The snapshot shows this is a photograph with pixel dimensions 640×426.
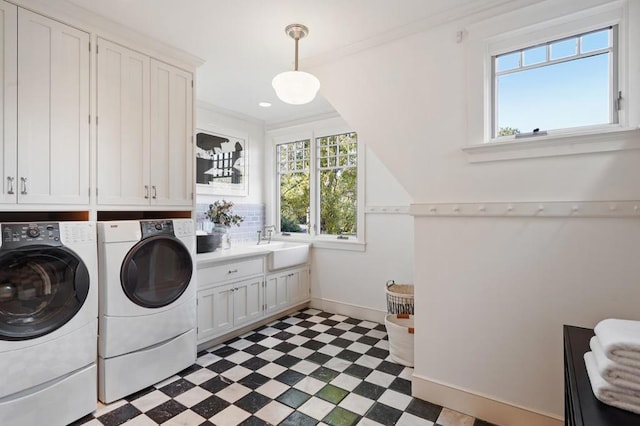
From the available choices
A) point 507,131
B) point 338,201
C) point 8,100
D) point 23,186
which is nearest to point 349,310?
point 338,201

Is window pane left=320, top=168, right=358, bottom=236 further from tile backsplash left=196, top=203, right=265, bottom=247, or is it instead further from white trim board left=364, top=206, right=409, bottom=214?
tile backsplash left=196, top=203, right=265, bottom=247

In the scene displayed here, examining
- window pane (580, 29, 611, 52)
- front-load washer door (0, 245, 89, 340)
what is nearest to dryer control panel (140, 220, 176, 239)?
front-load washer door (0, 245, 89, 340)

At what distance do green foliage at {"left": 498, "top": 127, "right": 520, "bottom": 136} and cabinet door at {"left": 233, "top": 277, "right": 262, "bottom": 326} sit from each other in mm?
2531

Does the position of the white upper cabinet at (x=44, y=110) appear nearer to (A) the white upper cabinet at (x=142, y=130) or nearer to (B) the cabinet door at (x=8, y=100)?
(B) the cabinet door at (x=8, y=100)

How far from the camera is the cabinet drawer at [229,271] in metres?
2.81

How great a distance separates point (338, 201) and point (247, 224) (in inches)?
49.5

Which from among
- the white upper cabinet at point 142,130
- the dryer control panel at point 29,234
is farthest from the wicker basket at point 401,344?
the dryer control panel at point 29,234

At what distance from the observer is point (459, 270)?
6.69 feet

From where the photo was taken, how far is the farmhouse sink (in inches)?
137

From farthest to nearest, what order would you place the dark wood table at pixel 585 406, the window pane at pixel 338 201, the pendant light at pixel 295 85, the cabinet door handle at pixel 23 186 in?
the window pane at pixel 338 201 < the pendant light at pixel 295 85 < the cabinet door handle at pixel 23 186 < the dark wood table at pixel 585 406

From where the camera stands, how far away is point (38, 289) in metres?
1.79

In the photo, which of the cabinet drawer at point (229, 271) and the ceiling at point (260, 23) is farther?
the cabinet drawer at point (229, 271)

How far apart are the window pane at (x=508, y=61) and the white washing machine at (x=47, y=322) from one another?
2704 millimetres

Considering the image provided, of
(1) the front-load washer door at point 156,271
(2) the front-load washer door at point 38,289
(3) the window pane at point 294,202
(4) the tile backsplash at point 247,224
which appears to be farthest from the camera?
(3) the window pane at point 294,202
